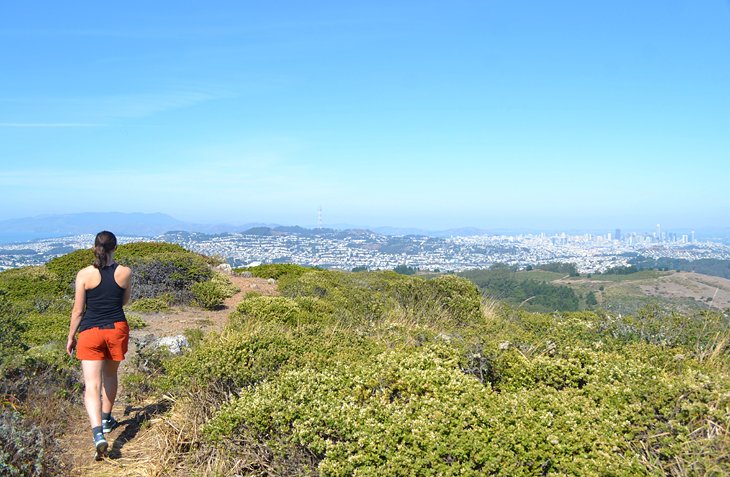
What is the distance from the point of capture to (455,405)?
3590 millimetres

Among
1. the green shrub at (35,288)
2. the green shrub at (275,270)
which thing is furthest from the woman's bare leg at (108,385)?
the green shrub at (275,270)

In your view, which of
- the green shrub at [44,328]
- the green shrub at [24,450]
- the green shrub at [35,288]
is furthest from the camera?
the green shrub at [35,288]

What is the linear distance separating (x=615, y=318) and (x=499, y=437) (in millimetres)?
4643

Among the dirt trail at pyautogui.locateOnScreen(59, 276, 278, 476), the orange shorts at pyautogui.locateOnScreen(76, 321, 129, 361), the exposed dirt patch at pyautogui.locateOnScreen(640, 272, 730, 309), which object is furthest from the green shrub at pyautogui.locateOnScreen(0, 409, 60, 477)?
the exposed dirt patch at pyautogui.locateOnScreen(640, 272, 730, 309)

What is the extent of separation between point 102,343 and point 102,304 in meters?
0.39

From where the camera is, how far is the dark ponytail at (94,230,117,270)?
480 centimetres

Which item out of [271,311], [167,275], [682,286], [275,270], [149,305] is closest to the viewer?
[271,311]

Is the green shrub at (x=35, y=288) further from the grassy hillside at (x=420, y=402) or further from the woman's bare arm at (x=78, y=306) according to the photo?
the woman's bare arm at (x=78, y=306)

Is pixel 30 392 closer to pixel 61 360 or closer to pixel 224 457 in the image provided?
pixel 61 360

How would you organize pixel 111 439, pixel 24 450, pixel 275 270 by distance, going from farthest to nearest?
pixel 275 270 → pixel 111 439 → pixel 24 450

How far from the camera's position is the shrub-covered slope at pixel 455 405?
3.11 metres

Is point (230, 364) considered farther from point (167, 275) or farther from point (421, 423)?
point (167, 275)

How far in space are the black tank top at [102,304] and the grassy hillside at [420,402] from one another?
0.85 metres

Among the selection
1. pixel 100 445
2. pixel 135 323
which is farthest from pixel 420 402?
pixel 135 323
